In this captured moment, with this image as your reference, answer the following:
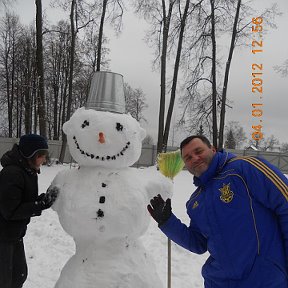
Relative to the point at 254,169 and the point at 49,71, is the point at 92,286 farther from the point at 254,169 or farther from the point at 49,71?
the point at 49,71

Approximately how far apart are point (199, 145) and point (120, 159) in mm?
868

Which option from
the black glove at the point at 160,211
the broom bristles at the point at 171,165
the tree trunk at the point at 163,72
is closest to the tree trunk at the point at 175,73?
the tree trunk at the point at 163,72

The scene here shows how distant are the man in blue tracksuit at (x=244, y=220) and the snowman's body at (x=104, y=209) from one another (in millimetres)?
787

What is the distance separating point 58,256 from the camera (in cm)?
498

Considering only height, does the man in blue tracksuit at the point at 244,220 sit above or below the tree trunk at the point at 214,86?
below

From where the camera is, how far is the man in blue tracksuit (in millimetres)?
1836

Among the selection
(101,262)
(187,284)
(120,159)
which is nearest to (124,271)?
(101,262)

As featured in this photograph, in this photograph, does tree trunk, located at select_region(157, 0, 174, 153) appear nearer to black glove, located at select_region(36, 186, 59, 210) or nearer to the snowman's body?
the snowman's body

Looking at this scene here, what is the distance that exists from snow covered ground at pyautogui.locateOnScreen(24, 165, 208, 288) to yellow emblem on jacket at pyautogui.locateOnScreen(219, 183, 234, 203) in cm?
270

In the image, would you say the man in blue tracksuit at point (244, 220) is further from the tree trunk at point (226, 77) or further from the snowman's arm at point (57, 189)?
the tree trunk at point (226, 77)

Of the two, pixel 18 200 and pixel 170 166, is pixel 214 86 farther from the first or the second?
pixel 18 200

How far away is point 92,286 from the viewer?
2.59 m

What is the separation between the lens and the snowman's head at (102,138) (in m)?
2.71

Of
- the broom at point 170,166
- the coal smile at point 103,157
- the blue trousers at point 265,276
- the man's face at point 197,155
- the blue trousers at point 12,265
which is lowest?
the blue trousers at point 12,265
